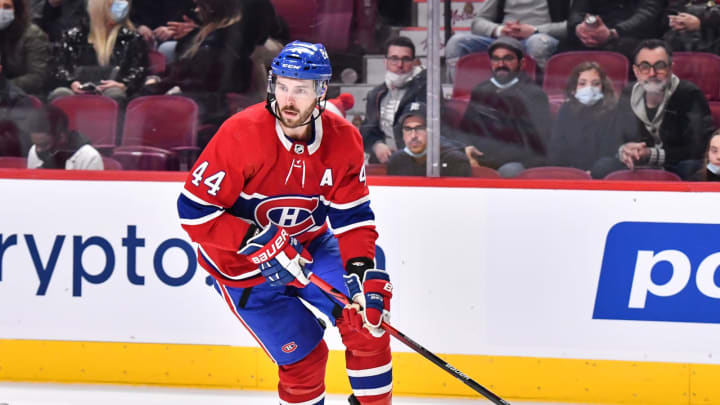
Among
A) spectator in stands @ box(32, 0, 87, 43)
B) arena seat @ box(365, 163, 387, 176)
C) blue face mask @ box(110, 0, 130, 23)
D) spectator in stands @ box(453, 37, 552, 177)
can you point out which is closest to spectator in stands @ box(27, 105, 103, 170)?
spectator in stands @ box(32, 0, 87, 43)


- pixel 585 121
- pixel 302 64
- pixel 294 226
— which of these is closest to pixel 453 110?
pixel 585 121

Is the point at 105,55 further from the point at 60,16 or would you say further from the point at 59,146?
the point at 59,146

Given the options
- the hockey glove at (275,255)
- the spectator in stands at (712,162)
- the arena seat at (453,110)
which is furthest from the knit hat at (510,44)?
the hockey glove at (275,255)

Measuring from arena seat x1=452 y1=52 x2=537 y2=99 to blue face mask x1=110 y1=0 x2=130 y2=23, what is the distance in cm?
124

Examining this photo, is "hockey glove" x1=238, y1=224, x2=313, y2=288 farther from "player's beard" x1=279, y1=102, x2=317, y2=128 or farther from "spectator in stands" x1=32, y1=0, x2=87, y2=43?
"spectator in stands" x1=32, y1=0, x2=87, y2=43

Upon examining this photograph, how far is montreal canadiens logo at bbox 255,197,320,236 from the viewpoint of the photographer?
2.63m

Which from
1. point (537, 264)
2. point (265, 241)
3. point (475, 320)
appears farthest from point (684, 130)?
point (265, 241)

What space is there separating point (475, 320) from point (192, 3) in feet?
5.04

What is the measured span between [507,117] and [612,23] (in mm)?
474

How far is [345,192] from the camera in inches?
105

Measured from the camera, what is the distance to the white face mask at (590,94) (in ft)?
10.9

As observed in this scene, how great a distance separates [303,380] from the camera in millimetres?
2676

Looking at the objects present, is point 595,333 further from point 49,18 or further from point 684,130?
point 49,18

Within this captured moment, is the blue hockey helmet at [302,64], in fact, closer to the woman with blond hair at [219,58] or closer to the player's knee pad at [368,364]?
the player's knee pad at [368,364]
